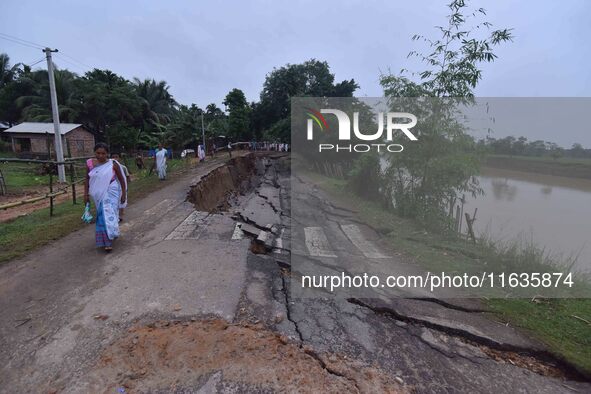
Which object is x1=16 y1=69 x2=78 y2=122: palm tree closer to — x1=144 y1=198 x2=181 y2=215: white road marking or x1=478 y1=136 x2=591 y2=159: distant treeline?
x1=144 y1=198 x2=181 y2=215: white road marking

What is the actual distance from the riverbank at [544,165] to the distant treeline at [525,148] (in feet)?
0.64

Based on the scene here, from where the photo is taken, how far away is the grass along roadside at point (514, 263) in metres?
3.04

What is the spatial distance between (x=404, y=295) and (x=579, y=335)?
1.61 metres

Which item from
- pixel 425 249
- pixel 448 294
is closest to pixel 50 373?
pixel 448 294

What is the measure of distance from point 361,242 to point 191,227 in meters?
3.31

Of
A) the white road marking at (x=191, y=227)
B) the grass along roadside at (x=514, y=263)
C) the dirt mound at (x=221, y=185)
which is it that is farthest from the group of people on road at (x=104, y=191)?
the grass along roadside at (x=514, y=263)

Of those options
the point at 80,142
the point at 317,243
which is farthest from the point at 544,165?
the point at 80,142

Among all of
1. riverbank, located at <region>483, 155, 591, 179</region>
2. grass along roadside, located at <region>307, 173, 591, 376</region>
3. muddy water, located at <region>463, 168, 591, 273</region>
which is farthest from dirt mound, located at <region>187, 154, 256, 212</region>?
riverbank, located at <region>483, 155, 591, 179</region>

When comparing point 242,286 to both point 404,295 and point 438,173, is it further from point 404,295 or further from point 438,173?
point 438,173

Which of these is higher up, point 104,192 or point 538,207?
point 104,192

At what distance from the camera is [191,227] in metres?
5.79

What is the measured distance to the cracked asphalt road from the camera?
2.31 m

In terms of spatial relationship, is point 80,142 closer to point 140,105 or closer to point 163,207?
point 140,105

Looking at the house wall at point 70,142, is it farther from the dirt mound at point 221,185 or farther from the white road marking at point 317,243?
the white road marking at point 317,243
